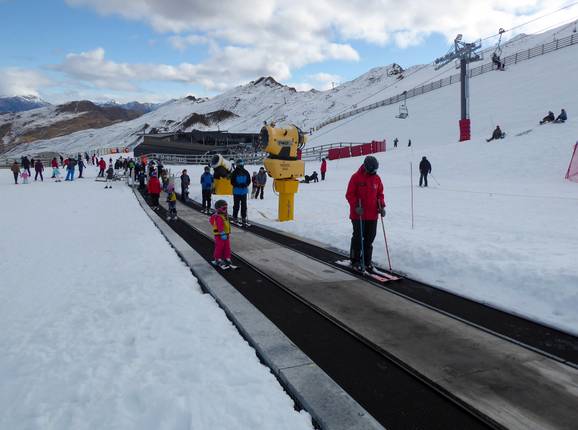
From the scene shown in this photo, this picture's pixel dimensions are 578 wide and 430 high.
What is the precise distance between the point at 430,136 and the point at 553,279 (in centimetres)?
3947

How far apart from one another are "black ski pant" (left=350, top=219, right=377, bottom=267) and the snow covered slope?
33.2 meters

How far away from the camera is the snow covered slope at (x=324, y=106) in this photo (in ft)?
167

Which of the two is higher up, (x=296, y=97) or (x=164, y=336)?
(x=296, y=97)

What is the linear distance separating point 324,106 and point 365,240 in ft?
367

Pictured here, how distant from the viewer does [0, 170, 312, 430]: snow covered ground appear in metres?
3.13

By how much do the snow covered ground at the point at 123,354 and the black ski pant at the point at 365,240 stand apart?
288 centimetres

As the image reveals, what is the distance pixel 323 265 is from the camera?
787cm

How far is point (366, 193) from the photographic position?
7.47 m

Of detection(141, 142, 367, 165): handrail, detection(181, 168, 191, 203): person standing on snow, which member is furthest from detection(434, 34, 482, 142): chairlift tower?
detection(181, 168, 191, 203): person standing on snow

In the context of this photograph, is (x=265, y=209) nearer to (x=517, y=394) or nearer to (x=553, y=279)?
(x=553, y=279)

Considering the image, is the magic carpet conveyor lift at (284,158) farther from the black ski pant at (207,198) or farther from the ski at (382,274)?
the ski at (382,274)

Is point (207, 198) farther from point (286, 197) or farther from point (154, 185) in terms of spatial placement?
point (286, 197)

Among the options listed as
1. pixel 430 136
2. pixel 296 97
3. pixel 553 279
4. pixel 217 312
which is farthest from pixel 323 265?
pixel 296 97

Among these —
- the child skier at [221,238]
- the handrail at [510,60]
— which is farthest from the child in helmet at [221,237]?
the handrail at [510,60]
